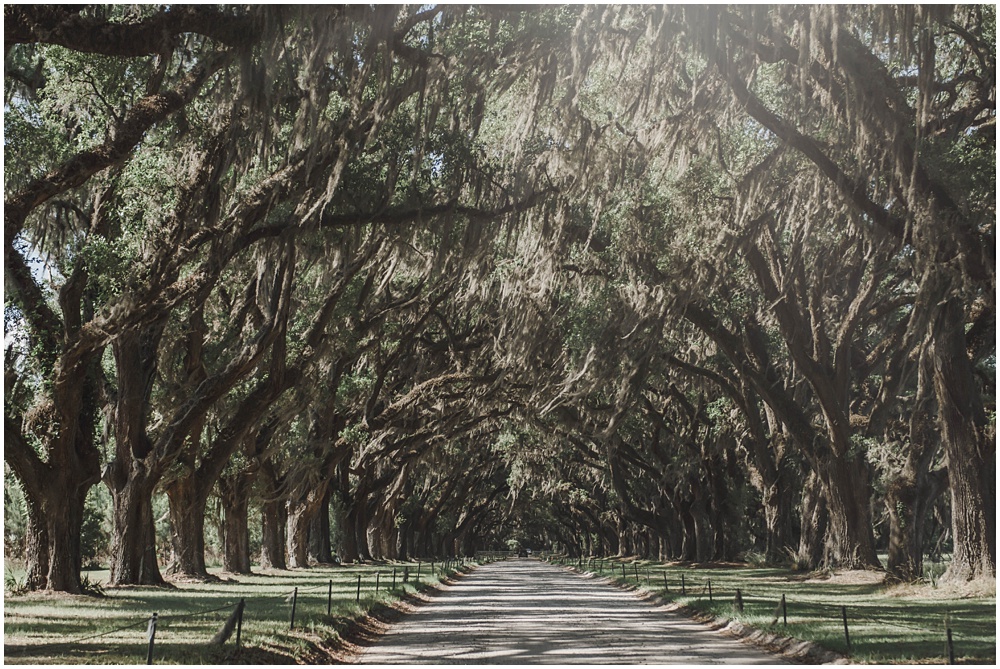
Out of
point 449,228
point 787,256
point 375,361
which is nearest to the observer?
point 449,228

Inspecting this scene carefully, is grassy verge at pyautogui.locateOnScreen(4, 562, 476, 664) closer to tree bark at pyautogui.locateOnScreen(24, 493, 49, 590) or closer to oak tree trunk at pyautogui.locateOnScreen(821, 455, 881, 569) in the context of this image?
tree bark at pyautogui.locateOnScreen(24, 493, 49, 590)

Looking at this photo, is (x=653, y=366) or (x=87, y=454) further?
(x=653, y=366)

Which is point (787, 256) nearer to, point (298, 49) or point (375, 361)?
point (375, 361)

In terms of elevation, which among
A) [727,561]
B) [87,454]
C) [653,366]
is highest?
[653,366]

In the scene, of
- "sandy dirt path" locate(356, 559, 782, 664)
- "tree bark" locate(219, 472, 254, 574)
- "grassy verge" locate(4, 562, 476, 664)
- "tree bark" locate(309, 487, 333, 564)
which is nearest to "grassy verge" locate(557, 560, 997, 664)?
"sandy dirt path" locate(356, 559, 782, 664)

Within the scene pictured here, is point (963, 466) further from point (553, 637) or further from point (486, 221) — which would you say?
point (486, 221)

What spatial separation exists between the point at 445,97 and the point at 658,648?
8126mm

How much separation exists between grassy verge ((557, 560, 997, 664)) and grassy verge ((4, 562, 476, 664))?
21.1ft

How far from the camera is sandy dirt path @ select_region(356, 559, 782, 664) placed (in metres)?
11.6

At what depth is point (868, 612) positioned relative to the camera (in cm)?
1611

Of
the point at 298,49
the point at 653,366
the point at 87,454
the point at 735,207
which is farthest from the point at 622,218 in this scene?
the point at 87,454

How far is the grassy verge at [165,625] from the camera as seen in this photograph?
9898 millimetres

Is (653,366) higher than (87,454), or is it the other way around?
(653,366)

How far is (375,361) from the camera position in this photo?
28.8m
